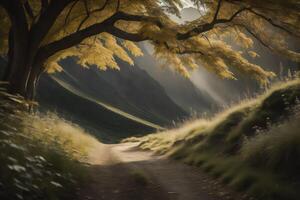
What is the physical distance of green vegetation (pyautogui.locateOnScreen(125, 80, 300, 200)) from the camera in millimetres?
8148

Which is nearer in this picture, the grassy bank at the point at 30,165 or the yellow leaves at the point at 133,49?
the grassy bank at the point at 30,165

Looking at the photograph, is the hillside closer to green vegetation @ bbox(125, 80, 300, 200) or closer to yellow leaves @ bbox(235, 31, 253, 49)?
yellow leaves @ bbox(235, 31, 253, 49)

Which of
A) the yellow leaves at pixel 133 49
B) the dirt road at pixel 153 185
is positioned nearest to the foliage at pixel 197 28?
the yellow leaves at pixel 133 49

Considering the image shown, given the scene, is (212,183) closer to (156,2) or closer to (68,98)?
(156,2)

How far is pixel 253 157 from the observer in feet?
31.7

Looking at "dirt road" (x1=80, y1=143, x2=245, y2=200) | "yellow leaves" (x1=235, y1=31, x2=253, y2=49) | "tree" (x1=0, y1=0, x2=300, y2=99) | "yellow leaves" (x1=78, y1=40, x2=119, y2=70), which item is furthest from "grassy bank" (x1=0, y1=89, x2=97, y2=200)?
"yellow leaves" (x1=78, y1=40, x2=119, y2=70)

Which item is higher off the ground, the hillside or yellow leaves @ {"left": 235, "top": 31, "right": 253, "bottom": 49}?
yellow leaves @ {"left": 235, "top": 31, "right": 253, "bottom": 49}

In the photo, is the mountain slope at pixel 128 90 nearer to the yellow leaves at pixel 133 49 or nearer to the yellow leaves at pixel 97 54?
the yellow leaves at pixel 97 54

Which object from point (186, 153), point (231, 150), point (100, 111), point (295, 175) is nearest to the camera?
point (295, 175)

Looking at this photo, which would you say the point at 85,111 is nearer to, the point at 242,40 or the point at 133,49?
the point at 133,49

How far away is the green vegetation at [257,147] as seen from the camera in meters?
8.15

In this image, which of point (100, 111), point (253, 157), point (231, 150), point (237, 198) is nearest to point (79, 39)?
point (231, 150)

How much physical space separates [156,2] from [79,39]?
2900 mm

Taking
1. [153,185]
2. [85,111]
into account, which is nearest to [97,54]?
[153,185]
